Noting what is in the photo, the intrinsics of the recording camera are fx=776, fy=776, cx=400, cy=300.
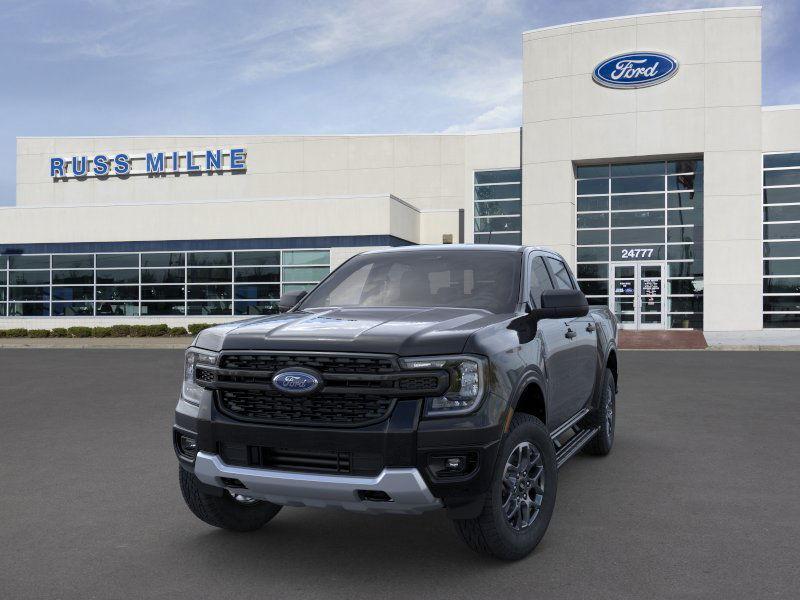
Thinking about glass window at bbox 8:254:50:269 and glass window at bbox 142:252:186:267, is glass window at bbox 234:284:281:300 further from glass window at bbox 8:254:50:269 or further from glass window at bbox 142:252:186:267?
glass window at bbox 8:254:50:269

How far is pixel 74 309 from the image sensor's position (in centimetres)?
3684

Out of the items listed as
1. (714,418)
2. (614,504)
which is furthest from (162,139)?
(614,504)

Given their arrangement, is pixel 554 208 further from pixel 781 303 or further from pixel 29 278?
pixel 29 278

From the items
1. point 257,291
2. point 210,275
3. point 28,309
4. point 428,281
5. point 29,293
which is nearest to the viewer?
point 428,281

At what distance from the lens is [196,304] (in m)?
35.8

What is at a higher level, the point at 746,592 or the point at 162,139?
the point at 162,139

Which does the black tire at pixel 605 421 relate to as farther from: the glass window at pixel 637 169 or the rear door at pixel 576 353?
the glass window at pixel 637 169

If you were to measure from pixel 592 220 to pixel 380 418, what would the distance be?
3032cm

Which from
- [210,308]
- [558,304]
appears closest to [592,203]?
[210,308]

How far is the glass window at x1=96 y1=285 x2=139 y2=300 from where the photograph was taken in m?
36.4

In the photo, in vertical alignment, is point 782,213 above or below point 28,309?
above

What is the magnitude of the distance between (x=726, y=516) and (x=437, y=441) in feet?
8.88

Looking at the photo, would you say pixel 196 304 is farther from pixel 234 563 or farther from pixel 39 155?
pixel 234 563

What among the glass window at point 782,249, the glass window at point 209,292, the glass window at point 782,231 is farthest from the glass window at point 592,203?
the glass window at point 209,292
